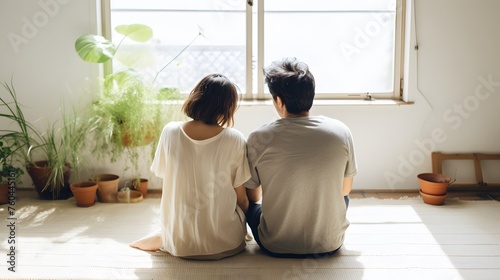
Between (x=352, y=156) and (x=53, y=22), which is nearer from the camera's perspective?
(x=352, y=156)

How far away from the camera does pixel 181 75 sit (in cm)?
395

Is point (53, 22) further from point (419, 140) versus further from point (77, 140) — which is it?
point (419, 140)

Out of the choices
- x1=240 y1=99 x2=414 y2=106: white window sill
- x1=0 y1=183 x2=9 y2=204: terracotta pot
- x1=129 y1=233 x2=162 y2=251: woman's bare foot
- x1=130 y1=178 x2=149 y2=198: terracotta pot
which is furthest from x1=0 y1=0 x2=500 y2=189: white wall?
x1=129 y1=233 x2=162 y2=251: woman's bare foot

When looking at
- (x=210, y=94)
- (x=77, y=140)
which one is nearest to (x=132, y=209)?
(x=77, y=140)

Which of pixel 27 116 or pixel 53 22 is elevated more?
pixel 53 22

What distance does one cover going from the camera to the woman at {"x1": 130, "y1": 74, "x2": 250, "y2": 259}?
2.53 metres

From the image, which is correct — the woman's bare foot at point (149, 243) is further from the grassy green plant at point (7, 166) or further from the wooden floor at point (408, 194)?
the grassy green plant at point (7, 166)

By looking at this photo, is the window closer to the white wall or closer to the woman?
the white wall

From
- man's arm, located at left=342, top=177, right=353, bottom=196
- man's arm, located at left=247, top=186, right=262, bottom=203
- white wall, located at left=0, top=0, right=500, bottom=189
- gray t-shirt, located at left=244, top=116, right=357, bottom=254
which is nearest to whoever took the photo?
gray t-shirt, located at left=244, top=116, right=357, bottom=254

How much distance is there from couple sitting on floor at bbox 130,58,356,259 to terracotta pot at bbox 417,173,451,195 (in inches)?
49.1

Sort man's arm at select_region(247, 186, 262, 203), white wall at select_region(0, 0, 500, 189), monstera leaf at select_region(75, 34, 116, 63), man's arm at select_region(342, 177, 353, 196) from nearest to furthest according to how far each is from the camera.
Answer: man's arm at select_region(342, 177, 353, 196)
man's arm at select_region(247, 186, 262, 203)
monstera leaf at select_region(75, 34, 116, 63)
white wall at select_region(0, 0, 500, 189)

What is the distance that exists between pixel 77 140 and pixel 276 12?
1.64 m

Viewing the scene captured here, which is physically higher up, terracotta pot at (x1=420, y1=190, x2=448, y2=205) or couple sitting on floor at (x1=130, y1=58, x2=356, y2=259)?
couple sitting on floor at (x1=130, y1=58, x2=356, y2=259)

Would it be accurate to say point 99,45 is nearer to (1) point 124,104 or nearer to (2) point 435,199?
(1) point 124,104
